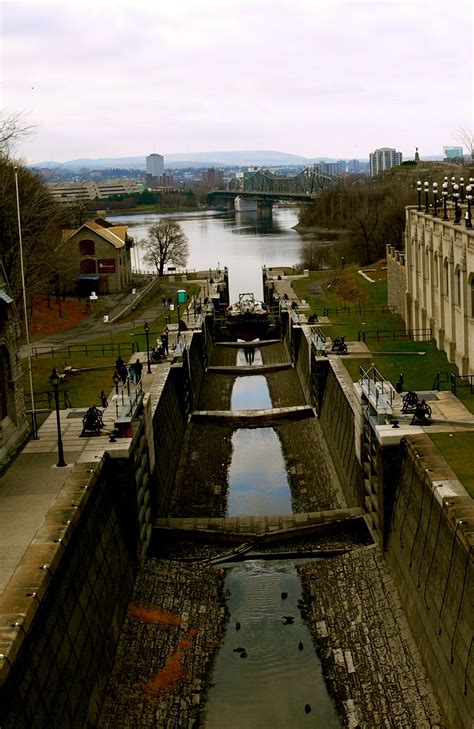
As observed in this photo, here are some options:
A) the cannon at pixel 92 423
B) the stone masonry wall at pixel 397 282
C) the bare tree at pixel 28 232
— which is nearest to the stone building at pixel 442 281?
the stone masonry wall at pixel 397 282

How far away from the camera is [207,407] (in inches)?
1927

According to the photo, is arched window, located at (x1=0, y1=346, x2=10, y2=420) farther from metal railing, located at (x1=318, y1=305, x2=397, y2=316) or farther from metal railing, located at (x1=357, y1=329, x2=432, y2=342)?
metal railing, located at (x1=318, y1=305, x2=397, y2=316)

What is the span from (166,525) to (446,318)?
18.9 metres

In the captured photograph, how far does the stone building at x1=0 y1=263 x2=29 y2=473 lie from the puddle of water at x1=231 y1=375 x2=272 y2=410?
75.9ft

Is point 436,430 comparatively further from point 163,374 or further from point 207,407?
point 207,407

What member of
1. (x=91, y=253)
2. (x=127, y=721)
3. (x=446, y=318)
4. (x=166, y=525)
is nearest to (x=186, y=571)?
(x=166, y=525)

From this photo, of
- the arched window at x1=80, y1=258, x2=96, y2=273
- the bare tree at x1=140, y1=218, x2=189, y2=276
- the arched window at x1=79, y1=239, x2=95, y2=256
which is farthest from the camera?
the bare tree at x1=140, y1=218, x2=189, y2=276

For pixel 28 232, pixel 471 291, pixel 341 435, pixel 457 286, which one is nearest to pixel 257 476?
pixel 341 435

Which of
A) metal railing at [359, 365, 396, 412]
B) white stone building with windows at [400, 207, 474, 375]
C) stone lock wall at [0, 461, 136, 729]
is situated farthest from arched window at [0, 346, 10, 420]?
white stone building with windows at [400, 207, 474, 375]

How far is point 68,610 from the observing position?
60.3 ft

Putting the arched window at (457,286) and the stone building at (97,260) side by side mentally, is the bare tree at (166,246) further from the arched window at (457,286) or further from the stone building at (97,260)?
the arched window at (457,286)

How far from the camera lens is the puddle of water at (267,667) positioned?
19.6 meters

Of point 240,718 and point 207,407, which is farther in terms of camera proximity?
point 207,407

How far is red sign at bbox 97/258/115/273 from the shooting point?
7694cm
